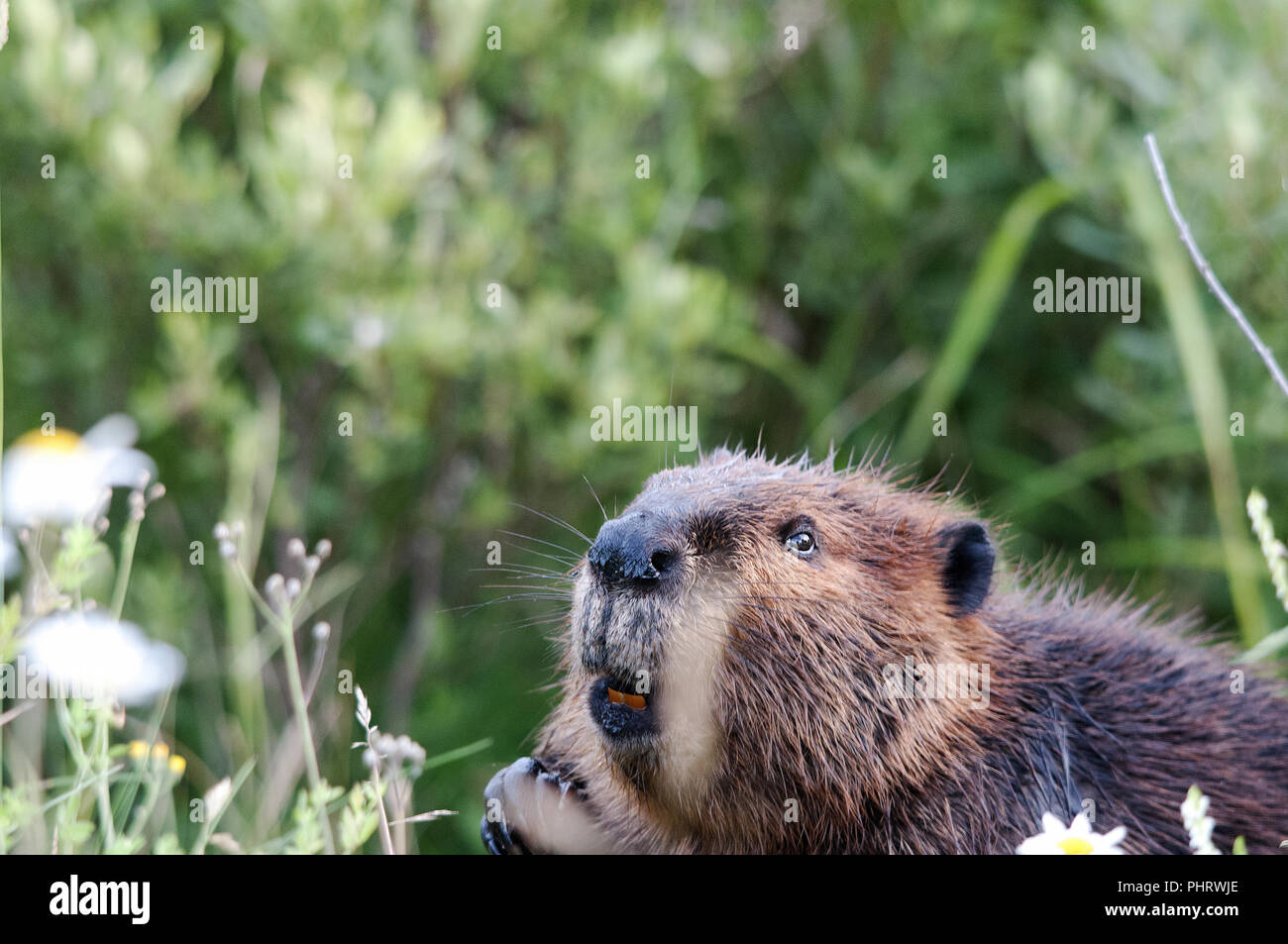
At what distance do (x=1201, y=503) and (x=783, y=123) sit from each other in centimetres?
219

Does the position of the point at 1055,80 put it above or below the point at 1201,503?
above

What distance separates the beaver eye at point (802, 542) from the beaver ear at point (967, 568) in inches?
12.8

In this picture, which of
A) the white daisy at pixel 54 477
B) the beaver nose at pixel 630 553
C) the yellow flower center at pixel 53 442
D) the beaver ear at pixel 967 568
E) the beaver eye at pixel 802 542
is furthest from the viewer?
the yellow flower center at pixel 53 442

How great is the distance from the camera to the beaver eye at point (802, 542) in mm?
2273

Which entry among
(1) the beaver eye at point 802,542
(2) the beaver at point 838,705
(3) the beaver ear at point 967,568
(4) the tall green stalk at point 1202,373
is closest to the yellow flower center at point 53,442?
(2) the beaver at point 838,705

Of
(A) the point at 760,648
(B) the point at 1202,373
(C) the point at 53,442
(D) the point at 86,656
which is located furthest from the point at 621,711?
(B) the point at 1202,373

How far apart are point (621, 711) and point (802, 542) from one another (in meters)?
0.45

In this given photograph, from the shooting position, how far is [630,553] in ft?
6.68

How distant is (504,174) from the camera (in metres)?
4.36

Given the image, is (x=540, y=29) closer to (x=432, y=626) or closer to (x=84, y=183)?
(x=84, y=183)

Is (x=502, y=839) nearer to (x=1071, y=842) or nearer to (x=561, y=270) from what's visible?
(x=1071, y=842)

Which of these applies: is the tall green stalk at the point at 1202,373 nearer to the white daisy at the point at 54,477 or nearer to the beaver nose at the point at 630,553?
the beaver nose at the point at 630,553
